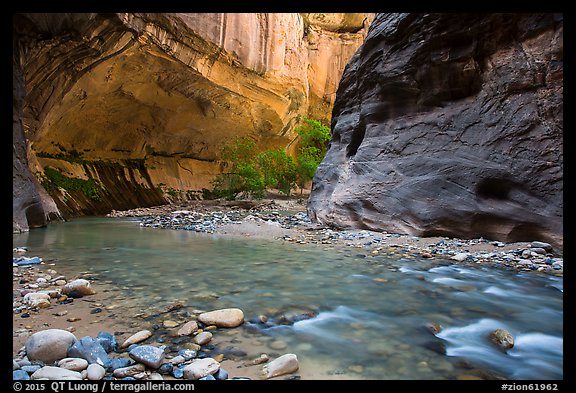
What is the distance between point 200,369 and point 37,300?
1.69m

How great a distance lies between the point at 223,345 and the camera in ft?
5.92

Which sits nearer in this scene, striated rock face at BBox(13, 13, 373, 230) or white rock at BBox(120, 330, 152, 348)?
white rock at BBox(120, 330, 152, 348)

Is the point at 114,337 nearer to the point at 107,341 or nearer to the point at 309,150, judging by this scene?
the point at 107,341

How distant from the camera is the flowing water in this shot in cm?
169

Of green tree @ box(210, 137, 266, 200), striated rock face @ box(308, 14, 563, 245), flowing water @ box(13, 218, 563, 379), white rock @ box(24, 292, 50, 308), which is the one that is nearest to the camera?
flowing water @ box(13, 218, 563, 379)

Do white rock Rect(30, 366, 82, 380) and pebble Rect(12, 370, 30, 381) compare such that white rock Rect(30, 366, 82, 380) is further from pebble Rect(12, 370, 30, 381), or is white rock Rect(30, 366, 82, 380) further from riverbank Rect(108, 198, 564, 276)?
riverbank Rect(108, 198, 564, 276)

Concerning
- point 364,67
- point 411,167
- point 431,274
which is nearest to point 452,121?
point 411,167

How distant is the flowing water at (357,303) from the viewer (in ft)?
5.53

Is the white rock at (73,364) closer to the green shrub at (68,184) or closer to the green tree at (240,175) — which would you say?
the green shrub at (68,184)

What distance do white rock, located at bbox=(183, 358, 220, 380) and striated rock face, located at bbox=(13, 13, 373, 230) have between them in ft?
22.9

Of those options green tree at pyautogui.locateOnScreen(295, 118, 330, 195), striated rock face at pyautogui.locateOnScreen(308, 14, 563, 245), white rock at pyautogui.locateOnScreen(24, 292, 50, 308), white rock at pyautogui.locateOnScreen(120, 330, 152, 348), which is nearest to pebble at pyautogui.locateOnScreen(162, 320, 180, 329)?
white rock at pyautogui.locateOnScreen(120, 330, 152, 348)

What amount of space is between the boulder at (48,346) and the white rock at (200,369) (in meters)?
0.65

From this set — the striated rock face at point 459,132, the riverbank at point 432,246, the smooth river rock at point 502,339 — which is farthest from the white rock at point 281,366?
the striated rock face at point 459,132

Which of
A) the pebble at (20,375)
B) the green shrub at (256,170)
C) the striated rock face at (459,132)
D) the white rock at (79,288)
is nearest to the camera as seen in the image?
the pebble at (20,375)
